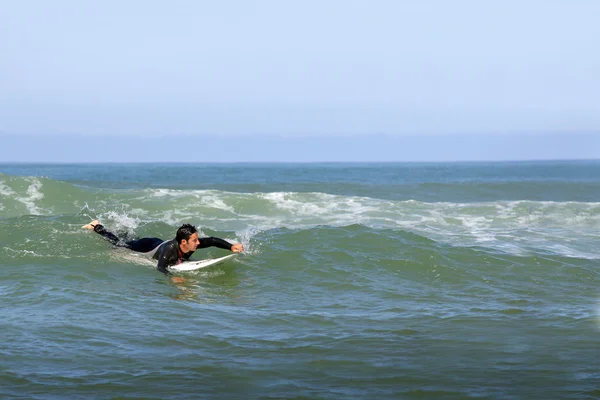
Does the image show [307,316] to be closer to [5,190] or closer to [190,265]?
[190,265]

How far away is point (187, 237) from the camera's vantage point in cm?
1294

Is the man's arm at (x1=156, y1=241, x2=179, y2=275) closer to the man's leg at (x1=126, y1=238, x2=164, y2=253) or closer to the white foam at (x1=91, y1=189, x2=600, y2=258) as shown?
the man's leg at (x1=126, y1=238, x2=164, y2=253)

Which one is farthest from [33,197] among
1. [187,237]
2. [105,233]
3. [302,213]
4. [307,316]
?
[307,316]

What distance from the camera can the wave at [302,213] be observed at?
63.7ft

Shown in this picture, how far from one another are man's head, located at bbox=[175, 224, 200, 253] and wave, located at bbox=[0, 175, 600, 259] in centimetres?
456

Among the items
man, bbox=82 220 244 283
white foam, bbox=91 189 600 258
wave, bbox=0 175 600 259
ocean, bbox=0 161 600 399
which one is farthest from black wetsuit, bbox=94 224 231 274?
wave, bbox=0 175 600 259

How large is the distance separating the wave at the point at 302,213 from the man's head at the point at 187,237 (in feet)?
15.0

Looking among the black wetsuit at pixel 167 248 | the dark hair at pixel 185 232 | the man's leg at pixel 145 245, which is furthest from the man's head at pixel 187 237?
the man's leg at pixel 145 245

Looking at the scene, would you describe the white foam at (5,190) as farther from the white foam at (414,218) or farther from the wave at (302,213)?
the white foam at (414,218)

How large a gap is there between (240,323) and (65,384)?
288 cm

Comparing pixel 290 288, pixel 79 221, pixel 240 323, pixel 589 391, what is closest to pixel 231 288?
pixel 290 288

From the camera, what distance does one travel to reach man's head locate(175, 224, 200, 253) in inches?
508

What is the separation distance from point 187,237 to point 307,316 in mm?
3711

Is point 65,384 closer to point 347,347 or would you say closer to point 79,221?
point 347,347
